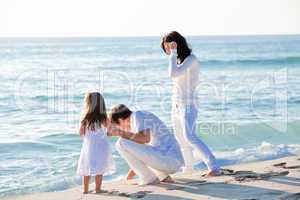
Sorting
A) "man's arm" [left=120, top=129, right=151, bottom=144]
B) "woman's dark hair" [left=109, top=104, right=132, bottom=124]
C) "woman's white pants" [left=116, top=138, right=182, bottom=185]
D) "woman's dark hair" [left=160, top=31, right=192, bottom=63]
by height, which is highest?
"woman's dark hair" [left=160, top=31, right=192, bottom=63]

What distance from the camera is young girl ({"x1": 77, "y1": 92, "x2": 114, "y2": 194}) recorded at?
20.2ft

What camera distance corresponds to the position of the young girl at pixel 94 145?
6.17 metres

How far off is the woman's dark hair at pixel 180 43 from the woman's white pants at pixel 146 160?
1.06 metres

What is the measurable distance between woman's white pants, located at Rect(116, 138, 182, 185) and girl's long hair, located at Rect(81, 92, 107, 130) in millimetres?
295

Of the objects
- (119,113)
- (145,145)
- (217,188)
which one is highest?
(119,113)

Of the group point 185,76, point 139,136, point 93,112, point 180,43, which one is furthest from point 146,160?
point 180,43

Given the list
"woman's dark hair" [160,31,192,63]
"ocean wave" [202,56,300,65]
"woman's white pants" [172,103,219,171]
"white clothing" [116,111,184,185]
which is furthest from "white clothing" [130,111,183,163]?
"ocean wave" [202,56,300,65]

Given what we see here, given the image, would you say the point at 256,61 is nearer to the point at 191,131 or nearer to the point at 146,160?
the point at 191,131

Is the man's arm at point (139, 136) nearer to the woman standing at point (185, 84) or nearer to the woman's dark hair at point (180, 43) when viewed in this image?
the woman standing at point (185, 84)

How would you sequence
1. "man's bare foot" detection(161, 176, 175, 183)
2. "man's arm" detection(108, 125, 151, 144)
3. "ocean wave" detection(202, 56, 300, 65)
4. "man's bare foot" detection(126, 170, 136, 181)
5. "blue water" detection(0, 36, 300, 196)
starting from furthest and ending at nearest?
"ocean wave" detection(202, 56, 300, 65) < "blue water" detection(0, 36, 300, 196) < "man's bare foot" detection(126, 170, 136, 181) < "man's bare foot" detection(161, 176, 175, 183) < "man's arm" detection(108, 125, 151, 144)

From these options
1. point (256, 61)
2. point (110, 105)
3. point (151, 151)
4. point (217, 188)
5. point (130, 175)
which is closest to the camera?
point (217, 188)

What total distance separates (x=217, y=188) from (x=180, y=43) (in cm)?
161

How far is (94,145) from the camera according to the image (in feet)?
20.4

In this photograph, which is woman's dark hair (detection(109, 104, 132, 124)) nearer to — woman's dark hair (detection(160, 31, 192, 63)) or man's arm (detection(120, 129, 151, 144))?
man's arm (detection(120, 129, 151, 144))
